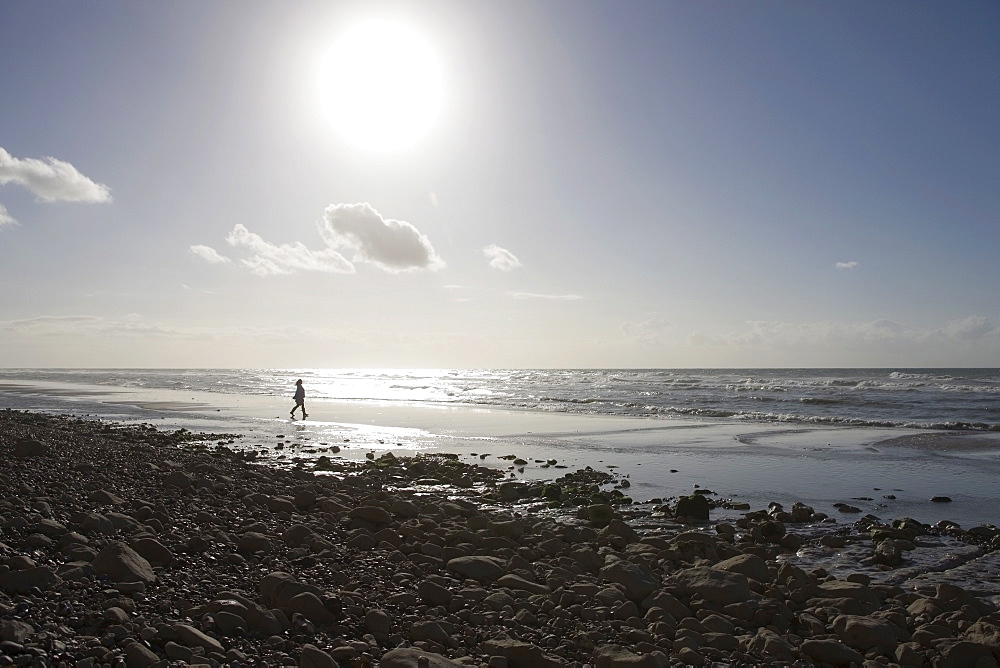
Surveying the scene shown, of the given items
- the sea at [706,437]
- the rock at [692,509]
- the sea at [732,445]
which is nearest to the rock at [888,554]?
the sea at [732,445]

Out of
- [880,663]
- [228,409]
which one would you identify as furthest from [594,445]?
[228,409]

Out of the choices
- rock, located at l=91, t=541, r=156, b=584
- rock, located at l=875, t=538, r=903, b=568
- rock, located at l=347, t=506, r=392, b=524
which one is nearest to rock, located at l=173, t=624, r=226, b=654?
rock, located at l=91, t=541, r=156, b=584

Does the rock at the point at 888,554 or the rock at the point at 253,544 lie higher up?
the rock at the point at 253,544

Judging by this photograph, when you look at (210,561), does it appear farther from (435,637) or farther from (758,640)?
(758,640)

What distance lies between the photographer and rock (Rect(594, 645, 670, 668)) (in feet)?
17.1

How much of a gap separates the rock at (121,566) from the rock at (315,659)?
201 cm

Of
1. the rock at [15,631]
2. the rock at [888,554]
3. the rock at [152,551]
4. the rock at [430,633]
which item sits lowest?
the rock at [888,554]

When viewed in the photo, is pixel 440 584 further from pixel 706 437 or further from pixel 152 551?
pixel 706 437

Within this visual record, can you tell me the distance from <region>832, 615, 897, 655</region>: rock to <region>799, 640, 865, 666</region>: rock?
159mm

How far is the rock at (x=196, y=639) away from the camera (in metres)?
4.83

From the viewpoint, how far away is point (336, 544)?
8297mm

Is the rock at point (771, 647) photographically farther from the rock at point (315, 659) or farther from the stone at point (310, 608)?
the stone at point (310, 608)

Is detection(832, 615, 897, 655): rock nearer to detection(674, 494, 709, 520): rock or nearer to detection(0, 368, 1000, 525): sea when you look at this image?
detection(674, 494, 709, 520): rock

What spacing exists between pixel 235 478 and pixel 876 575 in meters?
11.3
